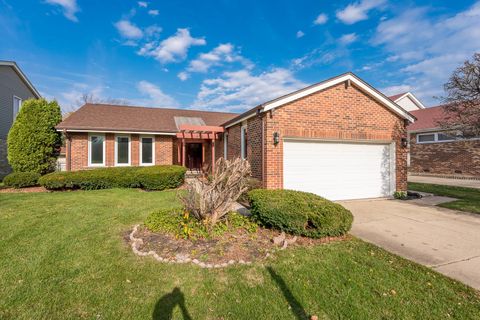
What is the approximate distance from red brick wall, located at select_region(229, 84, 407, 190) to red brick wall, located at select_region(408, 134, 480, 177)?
33.5 ft

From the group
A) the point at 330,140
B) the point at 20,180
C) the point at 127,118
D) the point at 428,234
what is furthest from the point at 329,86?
the point at 20,180

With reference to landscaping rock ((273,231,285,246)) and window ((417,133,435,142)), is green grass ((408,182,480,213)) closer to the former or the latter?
landscaping rock ((273,231,285,246))

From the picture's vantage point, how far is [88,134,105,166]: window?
13.1m

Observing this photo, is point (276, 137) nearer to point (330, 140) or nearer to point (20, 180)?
point (330, 140)

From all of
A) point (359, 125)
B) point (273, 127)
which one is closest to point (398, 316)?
point (273, 127)

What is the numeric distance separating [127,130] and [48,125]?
4117 millimetres

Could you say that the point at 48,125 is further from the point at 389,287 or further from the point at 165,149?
the point at 389,287

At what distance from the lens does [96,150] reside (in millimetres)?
13227

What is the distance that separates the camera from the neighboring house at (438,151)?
1591 cm

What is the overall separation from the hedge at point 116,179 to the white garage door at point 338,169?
18.2 ft

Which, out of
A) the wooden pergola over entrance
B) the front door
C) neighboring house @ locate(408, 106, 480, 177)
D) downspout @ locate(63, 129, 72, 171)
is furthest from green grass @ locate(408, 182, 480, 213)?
downspout @ locate(63, 129, 72, 171)

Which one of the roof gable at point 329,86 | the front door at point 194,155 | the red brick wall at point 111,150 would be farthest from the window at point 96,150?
the roof gable at point 329,86

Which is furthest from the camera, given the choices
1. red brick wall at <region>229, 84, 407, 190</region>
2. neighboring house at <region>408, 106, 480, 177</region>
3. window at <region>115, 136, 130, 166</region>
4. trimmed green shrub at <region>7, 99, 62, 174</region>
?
neighboring house at <region>408, 106, 480, 177</region>

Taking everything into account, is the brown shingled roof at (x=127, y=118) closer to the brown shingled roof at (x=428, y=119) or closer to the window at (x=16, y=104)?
the window at (x=16, y=104)
